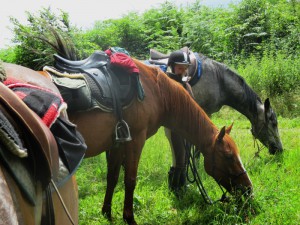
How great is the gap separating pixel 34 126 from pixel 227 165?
259 cm

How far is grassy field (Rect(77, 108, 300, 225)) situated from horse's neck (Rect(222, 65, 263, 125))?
0.75 meters

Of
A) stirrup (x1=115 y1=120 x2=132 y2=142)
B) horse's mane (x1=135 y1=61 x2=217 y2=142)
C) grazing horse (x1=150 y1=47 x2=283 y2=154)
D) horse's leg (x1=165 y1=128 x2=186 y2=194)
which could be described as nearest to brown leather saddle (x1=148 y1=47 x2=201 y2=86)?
grazing horse (x1=150 y1=47 x2=283 y2=154)

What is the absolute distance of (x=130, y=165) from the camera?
3.11 meters

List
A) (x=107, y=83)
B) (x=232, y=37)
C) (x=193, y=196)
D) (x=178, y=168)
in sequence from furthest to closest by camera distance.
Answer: (x=232, y=37) → (x=178, y=168) → (x=193, y=196) → (x=107, y=83)

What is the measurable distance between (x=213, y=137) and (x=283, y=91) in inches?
257

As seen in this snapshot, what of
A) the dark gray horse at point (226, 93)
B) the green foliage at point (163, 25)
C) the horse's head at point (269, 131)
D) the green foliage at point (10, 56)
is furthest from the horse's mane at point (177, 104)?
the green foliage at point (163, 25)

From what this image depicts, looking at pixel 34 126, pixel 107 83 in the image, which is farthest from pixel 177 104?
pixel 34 126

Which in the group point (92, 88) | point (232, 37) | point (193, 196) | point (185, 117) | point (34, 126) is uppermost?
point (34, 126)

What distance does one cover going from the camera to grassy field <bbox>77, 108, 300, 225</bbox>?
3328 mm

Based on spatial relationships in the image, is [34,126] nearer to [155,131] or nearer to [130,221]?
[155,131]

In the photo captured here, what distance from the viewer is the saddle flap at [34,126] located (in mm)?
1062

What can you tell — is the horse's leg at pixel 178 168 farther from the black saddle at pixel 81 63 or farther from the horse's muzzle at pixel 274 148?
the horse's muzzle at pixel 274 148

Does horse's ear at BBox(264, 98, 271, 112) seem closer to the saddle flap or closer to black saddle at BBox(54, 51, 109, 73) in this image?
black saddle at BBox(54, 51, 109, 73)

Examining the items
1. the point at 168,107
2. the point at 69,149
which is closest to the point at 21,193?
the point at 69,149
